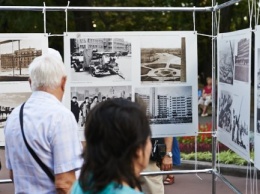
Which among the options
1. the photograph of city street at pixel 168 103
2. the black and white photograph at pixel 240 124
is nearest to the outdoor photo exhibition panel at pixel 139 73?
the photograph of city street at pixel 168 103

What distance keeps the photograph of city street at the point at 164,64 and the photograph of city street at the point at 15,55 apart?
98 cm

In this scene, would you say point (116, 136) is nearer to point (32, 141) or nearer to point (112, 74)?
point (32, 141)

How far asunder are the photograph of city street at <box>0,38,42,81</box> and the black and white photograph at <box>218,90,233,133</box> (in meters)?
1.69

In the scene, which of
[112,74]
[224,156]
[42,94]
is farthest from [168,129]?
[224,156]

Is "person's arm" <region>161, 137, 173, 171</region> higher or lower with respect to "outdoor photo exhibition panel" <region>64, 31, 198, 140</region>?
lower

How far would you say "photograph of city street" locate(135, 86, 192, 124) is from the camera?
16.8ft

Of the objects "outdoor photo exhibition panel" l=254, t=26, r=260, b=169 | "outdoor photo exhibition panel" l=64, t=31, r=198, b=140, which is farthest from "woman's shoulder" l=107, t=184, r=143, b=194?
"outdoor photo exhibition panel" l=64, t=31, r=198, b=140

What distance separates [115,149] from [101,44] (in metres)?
3.32

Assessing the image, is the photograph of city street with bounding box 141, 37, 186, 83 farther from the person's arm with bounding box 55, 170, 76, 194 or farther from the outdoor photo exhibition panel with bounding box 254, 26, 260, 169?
the person's arm with bounding box 55, 170, 76, 194

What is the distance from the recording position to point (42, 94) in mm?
2963

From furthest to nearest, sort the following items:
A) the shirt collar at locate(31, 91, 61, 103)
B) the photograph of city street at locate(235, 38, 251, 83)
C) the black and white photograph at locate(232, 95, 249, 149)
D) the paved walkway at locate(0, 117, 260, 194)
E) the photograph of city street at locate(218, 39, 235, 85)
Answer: the paved walkway at locate(0, 117, 260, 194) < the photograph of city street at locate(218, 39, 235, 85) < the black and white photograph at locate(232, 95, 249, 149) < the photograph of city street at locate(235, 38, 251, 83) < the shirt collar at locate(31, 91, 61, 103)

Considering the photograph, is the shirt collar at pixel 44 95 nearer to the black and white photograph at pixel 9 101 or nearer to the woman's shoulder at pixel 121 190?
the woman's shoulder at pixel 121 190

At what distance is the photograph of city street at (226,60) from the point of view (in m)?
4.57

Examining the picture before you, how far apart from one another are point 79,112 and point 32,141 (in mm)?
2238
